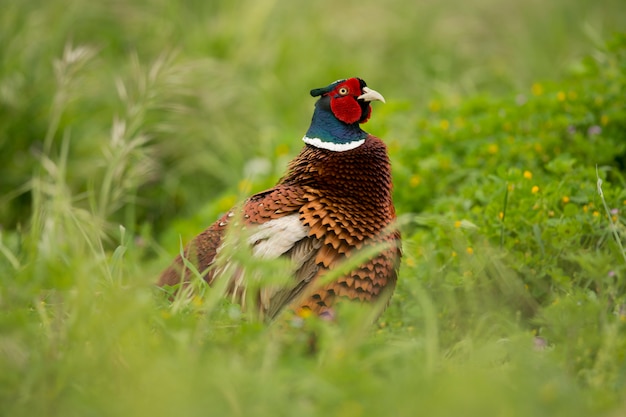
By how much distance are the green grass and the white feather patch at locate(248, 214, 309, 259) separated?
0.20 m

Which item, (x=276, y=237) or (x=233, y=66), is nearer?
(x=276, y=237)

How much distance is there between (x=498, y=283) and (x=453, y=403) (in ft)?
4.02

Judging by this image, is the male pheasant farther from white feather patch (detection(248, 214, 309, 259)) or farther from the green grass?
the green grass

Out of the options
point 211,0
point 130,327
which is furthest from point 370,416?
point 211,0

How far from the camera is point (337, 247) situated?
2633mm

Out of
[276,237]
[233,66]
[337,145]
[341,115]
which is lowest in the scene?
[276,237]

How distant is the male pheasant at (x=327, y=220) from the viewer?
2611 mm

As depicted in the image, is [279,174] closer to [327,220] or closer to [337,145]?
[337,145]

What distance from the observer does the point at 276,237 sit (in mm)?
2643

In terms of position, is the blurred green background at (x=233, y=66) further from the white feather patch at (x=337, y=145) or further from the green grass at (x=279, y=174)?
the white feather patch at (x=337, y=145)

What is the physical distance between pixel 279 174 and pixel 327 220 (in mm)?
1876

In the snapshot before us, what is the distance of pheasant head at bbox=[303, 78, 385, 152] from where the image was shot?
2.82m

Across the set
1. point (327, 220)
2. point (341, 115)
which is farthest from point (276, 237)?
point (341, 115)

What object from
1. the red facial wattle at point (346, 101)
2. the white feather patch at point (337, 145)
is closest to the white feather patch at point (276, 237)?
the white feather patch at point (337, 145)
